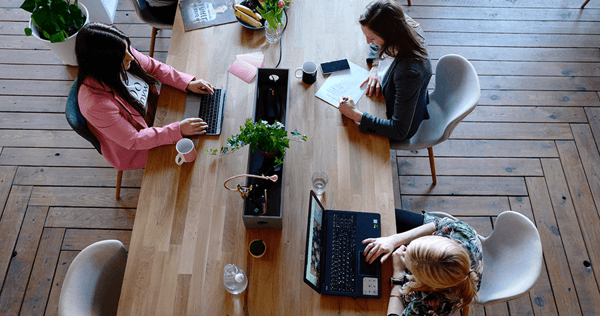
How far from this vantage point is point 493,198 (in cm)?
267

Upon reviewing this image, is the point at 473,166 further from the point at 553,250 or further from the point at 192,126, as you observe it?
the point at 192,126

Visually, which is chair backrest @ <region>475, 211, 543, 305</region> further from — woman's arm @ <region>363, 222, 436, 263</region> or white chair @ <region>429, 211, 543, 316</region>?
woman's arm @ <region>363, 222, 436, 263</region>

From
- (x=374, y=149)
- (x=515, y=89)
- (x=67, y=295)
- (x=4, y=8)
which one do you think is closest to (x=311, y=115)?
(x=374, y=149)

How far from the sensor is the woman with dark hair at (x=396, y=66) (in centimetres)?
181

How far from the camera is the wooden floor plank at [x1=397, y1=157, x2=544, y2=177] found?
9.07ft

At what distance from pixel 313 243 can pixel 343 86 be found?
951 mm

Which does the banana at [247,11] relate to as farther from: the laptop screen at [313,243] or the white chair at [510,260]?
the white chair at [510,260]

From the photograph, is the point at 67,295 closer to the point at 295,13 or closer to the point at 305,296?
the point at 305,296

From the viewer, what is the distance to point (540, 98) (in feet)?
10.0

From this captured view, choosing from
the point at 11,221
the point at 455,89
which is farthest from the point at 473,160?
the point at 11,221

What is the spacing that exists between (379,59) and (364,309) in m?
1.30

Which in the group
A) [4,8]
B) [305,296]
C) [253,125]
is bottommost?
[4,8]

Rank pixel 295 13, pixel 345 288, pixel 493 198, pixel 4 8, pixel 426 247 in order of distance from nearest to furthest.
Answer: pixel 426 247, pixel 345 288, pixel 295 13, pixel 493 198, pixel 4 8

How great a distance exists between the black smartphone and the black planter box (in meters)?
0.25
